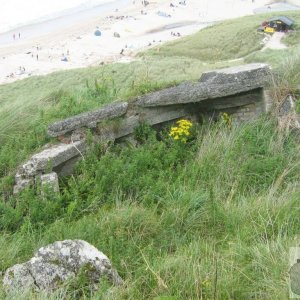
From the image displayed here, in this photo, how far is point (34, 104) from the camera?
365 inches

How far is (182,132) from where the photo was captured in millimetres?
6930

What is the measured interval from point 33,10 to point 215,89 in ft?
103

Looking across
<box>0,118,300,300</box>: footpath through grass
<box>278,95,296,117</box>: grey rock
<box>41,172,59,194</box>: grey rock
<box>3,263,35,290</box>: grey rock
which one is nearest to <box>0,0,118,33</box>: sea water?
<box>41,172,59,194</box>: grey rock

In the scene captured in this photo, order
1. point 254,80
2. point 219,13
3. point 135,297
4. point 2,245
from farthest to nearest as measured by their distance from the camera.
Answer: point 219,13, point 254,80, point 2,245, point 135,297

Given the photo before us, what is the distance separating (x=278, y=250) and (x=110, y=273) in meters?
1.39

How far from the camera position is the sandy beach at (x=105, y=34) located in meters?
27.4

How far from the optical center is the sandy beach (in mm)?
27375

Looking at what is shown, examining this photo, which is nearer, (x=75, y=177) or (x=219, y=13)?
(x=75, y=177)

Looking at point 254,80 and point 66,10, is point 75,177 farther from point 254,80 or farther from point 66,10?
point 66,10

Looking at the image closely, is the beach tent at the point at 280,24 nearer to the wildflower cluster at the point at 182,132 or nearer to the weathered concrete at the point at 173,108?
the weathered concrete at the point at 173,108

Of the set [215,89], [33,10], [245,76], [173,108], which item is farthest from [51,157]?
[33,10]

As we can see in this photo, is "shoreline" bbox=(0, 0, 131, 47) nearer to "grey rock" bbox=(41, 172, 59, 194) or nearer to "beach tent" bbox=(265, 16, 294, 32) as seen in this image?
"beach tent" bbox=(265, 16, 294, 32)

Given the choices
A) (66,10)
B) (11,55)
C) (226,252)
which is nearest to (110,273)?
(226,252)

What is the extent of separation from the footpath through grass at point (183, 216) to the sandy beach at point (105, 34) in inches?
785
